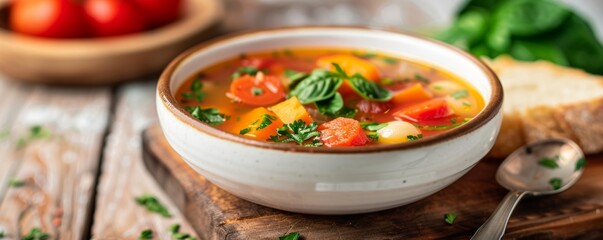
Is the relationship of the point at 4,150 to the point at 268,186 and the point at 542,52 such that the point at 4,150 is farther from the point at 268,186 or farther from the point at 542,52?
the point at 542,52

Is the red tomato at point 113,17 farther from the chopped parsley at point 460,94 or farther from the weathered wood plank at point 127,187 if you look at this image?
the chopped parsley at point 460,94

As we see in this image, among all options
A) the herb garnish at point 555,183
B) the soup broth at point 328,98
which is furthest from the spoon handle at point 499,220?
the soup broth at point 328,98

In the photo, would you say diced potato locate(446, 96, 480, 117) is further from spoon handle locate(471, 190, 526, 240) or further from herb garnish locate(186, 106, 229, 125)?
herb garnish locate(186, 106, 229, 125)

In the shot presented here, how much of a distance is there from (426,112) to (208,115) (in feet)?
2.34

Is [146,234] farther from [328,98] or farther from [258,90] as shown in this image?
[328,98]

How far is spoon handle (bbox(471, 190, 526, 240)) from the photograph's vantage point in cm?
219

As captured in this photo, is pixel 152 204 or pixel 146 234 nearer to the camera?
pixel 146 234

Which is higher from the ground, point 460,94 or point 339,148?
point 339,148

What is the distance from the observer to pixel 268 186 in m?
2.03

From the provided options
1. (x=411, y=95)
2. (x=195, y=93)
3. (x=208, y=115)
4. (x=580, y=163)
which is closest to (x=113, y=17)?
(x=195, y=93)

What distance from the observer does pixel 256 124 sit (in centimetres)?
227

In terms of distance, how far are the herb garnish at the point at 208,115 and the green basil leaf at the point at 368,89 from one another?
1.48 feet

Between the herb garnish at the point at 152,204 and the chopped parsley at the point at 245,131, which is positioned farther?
the herb garnish at the point at 152,204

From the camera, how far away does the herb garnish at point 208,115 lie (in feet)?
7.63
